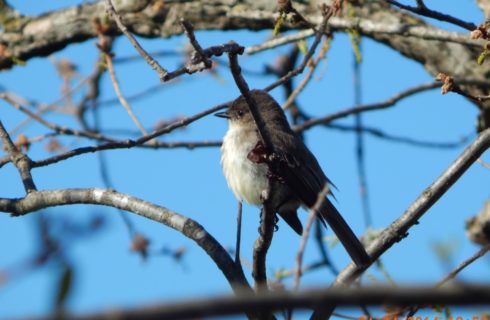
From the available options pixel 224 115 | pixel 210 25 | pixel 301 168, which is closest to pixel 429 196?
pixel 301 168

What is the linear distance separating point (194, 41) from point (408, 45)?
363cm

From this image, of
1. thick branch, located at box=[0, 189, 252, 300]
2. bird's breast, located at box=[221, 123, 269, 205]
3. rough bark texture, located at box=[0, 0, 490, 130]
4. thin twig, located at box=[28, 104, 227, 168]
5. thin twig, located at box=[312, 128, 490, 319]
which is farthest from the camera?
rough bark texture, located at box=[0, 0, 490, 130]

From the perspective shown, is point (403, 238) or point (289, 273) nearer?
point (403, 238)

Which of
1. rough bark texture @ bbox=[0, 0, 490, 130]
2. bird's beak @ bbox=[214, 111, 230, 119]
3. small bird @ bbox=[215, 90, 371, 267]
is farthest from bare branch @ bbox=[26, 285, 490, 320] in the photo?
bird's beak @ bbox=[214, 111, 230, 119]

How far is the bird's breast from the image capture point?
5.46 metres

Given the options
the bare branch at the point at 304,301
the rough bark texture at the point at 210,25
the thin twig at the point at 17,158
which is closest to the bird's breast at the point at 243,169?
the rough bark texture at the point at 210,25

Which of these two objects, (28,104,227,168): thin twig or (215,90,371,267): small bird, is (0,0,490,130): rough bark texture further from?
(28,104,227,168): thin twig

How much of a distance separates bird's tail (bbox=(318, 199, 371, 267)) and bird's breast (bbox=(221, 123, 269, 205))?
475 millimetres

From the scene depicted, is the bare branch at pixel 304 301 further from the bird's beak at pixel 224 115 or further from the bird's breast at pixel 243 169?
the bird's beak at pixel 224 115

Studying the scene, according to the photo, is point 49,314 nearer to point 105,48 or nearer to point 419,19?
point 105,48

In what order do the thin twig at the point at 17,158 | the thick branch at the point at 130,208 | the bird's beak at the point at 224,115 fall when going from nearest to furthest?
1. the thick branch at the point at 130,208
2. the thin twig at the point at 17,158
3. the bird's beak at the point at 224,115

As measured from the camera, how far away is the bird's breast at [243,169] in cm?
546

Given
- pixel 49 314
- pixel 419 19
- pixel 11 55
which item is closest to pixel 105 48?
pixel 11 55

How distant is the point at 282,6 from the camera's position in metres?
4.24
